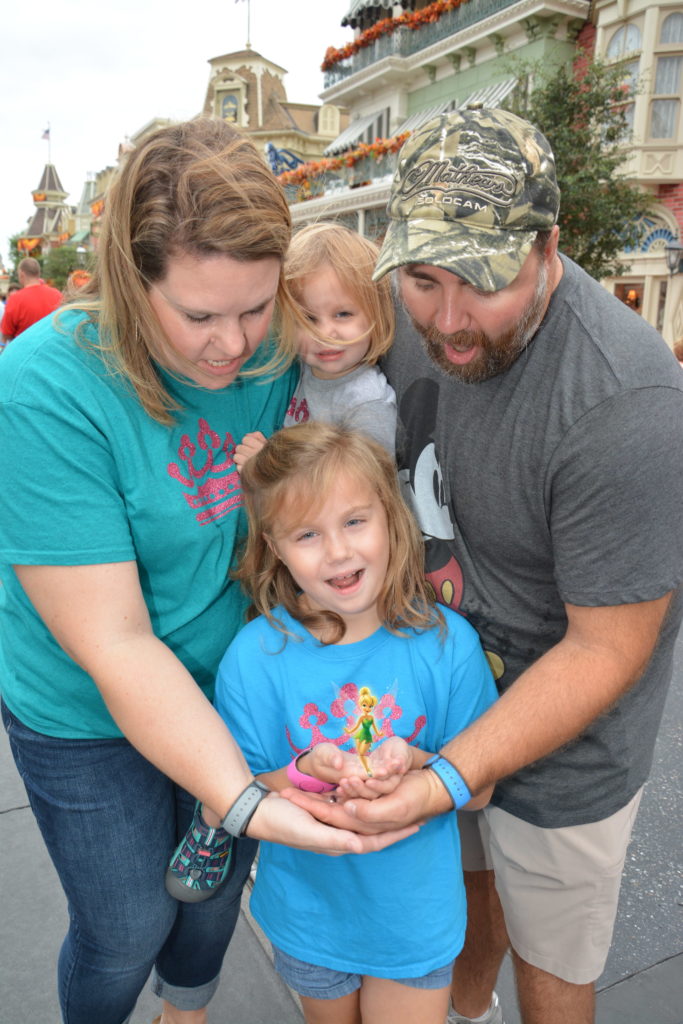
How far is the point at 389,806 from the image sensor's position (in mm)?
1411

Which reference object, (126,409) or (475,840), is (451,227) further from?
(475,840)

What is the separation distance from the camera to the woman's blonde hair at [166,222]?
1.35 meters

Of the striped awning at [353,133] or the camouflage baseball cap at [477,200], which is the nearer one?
the camouflage baseball cap at [477,200]

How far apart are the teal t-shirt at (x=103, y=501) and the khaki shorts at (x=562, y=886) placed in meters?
0.84

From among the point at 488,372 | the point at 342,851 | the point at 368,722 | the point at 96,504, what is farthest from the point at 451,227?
the point at 342,851

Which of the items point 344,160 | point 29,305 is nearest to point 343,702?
point 29,305

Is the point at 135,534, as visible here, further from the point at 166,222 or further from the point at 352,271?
the point at 352,271

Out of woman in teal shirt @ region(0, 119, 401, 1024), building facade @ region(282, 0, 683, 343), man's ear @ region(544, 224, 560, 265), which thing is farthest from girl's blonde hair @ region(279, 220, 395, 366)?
building facade @ region(282, 0, 683, 343)

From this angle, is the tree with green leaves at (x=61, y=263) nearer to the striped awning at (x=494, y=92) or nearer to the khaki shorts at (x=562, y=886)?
the striped awning at (x=494, y=92)

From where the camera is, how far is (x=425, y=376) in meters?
1.86

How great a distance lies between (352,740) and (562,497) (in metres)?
0.66

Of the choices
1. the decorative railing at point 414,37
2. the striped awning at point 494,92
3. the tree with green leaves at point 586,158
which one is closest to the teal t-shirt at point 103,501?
the tree with green leaves at point 586,158

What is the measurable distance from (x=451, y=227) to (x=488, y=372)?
29 cm

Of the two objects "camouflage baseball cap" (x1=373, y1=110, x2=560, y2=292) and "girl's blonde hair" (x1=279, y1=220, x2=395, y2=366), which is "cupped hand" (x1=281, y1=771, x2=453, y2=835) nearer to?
"camouflage baseball cap" (x1=373, y1=110, x2=560, y2=292)
